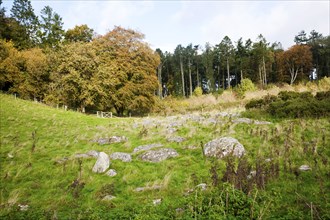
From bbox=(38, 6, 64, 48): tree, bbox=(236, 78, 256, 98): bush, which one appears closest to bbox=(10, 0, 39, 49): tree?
bbox=(38, 6, 64, 48): tree

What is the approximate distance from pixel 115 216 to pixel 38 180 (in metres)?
4.74

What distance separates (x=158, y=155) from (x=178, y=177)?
7.16 feet

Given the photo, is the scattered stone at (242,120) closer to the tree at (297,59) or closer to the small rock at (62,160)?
the small rock at (62,160)

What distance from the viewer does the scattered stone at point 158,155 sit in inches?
404

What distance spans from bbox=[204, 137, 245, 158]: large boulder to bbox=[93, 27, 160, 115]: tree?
20.3m

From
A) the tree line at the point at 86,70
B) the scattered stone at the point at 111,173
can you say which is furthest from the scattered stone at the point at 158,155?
the tree line at the point at 86,70

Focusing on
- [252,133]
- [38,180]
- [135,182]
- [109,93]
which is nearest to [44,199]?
[38,180]

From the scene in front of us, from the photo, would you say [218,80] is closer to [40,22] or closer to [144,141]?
[40,22]

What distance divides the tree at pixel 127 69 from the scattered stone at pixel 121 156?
18752 mm

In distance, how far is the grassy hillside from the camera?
5.45 m

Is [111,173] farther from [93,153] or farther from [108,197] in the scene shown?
[93,153]

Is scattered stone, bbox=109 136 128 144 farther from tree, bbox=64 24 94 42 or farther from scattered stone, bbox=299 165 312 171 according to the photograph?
tree, bbox=64 24 94 42

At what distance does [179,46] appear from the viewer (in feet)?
237

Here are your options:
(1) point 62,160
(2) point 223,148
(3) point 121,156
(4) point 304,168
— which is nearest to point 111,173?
(3) point 121,156
